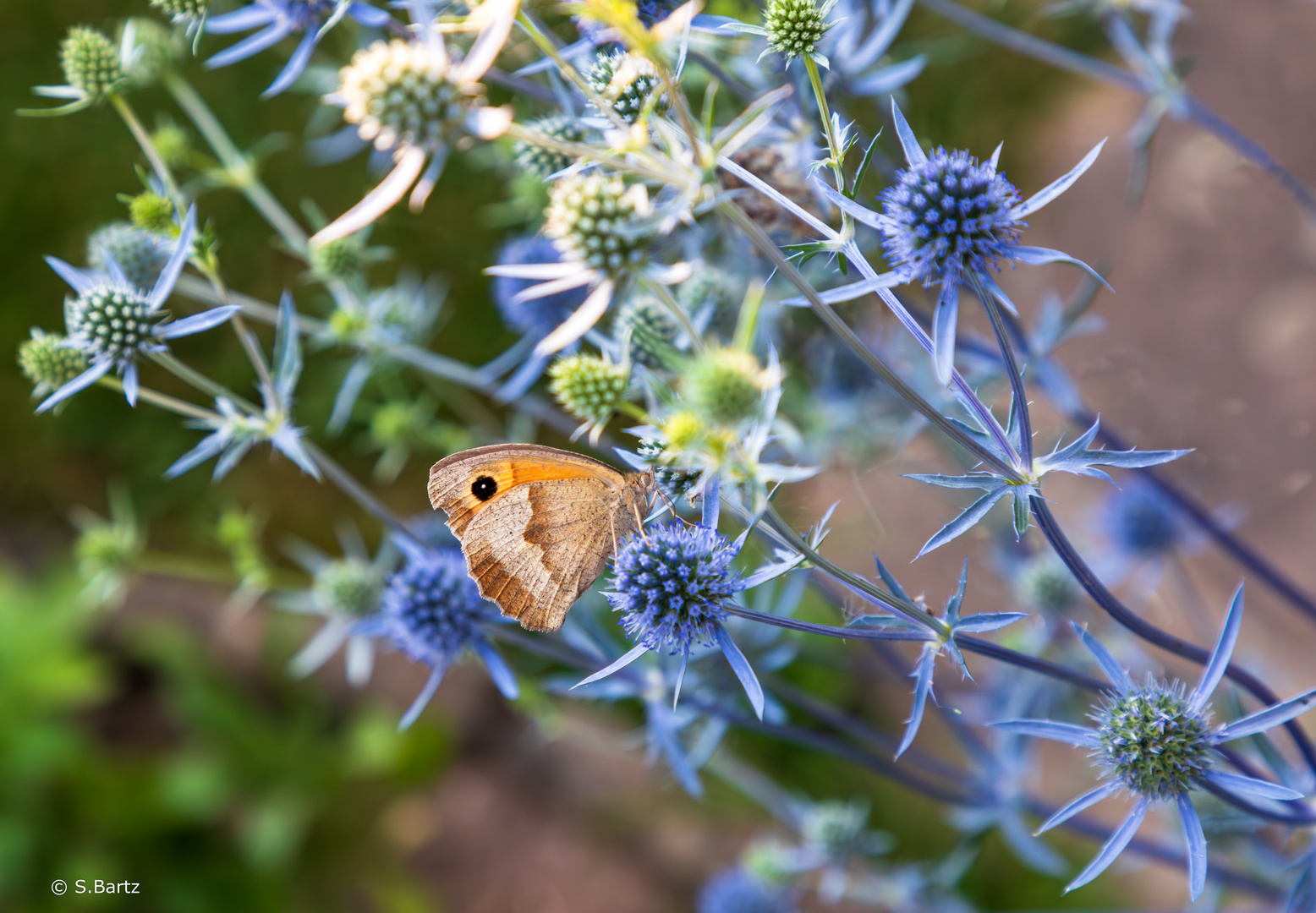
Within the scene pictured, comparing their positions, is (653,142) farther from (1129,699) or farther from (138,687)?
(138,687)

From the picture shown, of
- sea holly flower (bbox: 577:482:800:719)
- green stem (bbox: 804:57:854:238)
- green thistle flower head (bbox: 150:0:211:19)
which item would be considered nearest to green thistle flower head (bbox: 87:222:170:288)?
green thistle flower head (bbox: 150:0:211:19)

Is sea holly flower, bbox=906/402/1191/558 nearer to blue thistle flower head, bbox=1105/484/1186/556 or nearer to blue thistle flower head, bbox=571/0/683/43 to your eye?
blue thistle flower head, bbox=571/0/683/43

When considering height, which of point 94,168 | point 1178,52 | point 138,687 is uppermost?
point 94,168

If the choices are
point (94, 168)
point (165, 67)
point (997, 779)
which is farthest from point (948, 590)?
point (94, 168)

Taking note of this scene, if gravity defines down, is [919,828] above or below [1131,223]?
below

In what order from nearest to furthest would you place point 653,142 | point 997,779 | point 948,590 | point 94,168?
point 653,142 < point 997,779 < point 948,590 < point 94,168

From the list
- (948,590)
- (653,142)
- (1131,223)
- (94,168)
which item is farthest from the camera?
(94,168)

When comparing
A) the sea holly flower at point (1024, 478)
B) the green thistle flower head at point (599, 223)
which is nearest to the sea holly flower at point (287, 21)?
the green thistle flower head at point (599, 223)

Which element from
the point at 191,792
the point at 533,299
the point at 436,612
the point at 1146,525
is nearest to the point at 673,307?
the point at 436,612

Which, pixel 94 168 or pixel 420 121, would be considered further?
pixel 94 168
